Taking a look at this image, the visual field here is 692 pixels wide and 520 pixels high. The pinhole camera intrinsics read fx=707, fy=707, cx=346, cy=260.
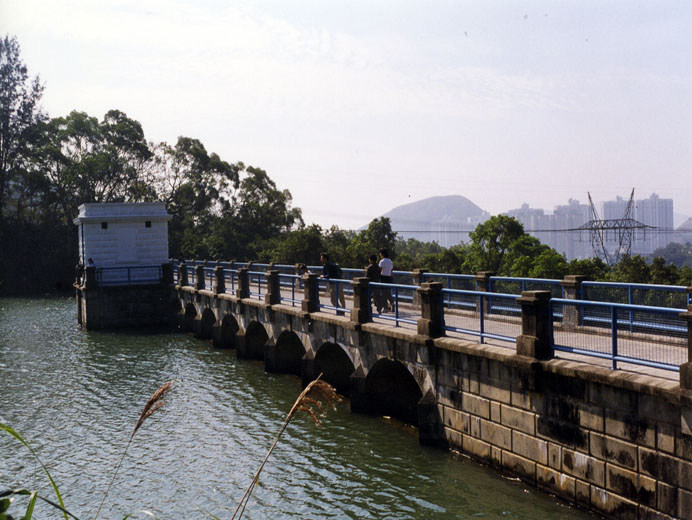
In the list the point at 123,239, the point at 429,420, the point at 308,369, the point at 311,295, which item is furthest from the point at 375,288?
the point at 123,239

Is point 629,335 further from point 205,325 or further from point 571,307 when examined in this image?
point 205,325

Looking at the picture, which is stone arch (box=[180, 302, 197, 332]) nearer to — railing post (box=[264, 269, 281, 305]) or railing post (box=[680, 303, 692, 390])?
railing post (box=[264, 269, 281, 305])

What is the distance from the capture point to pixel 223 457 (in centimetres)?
1370

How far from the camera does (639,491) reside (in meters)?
9.06

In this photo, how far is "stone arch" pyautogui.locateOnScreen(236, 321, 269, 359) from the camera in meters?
24.6

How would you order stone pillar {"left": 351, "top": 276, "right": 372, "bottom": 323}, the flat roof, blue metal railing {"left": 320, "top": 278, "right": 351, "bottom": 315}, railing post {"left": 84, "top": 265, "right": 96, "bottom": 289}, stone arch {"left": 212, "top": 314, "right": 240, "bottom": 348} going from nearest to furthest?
stone pillar {"left": 351, "top": 276, "right": 372, "bottom": 323}
blue metal railing {"left": 320, "top": 278, "right": 351, "bottom": 315}
stone arch {"left": 212, "top": 314, "right": 240, "bottom": 348}
railing post {"left": 84, "top": 265, "right": 96, "bottom": 289}
the flat roof

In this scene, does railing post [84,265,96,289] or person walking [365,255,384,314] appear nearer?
person walking [365,255,384,314]

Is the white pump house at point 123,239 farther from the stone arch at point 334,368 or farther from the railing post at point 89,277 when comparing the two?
the stone arch at point 334,368

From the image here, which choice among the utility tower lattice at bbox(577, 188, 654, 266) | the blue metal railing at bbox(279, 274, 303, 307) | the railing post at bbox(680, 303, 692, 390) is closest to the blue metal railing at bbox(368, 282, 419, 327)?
the blue metal railing at bbox(279, 274, 303, 307)

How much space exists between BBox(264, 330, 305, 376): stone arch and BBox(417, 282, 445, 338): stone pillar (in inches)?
343

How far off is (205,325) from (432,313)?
62.2 feet

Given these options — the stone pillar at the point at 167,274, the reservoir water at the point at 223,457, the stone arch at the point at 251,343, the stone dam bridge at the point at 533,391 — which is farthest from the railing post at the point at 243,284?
the stone pillar at the point at 167,274

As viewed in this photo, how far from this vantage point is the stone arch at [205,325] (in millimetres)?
30531

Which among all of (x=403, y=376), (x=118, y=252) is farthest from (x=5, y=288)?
(x=403, y=376)
